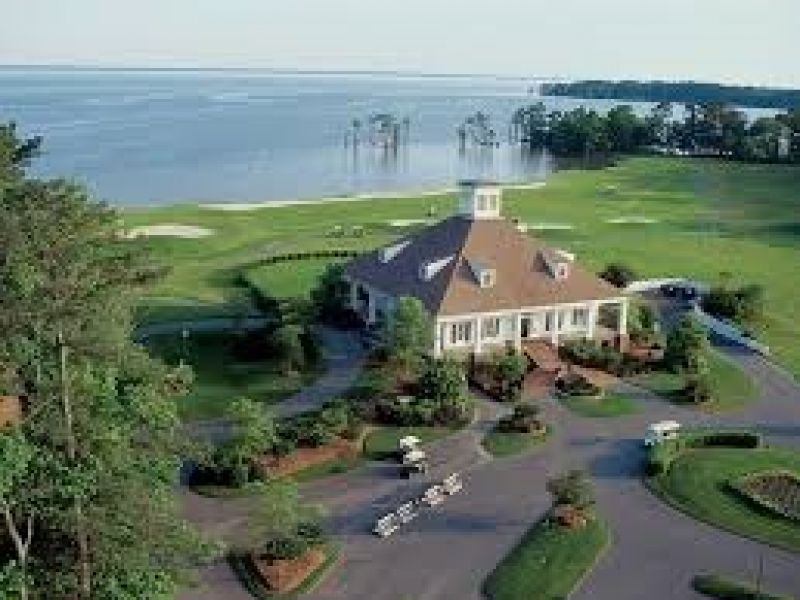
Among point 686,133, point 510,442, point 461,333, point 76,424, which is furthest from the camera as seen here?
point 686,133

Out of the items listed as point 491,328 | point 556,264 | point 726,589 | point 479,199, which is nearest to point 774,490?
point 726,589

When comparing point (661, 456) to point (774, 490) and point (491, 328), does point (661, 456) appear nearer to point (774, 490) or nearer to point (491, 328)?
point (774, 490)

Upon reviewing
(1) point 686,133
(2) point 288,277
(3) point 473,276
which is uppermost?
(1) point 686,133

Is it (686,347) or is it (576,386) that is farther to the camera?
(686,347)

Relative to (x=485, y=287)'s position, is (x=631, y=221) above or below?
below

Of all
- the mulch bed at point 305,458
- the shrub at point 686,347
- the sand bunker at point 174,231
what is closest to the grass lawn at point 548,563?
the mulch bed at point 305,458

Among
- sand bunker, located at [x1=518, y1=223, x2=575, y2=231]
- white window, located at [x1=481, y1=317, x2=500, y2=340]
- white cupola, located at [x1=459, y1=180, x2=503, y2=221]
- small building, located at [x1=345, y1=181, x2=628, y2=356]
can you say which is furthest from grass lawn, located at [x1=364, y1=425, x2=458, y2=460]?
sand bunker, located at [x1=518, y1=223, x2=575, y2=231]

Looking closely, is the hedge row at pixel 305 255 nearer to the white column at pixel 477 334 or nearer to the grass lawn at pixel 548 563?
the white column at pixel 477 334
